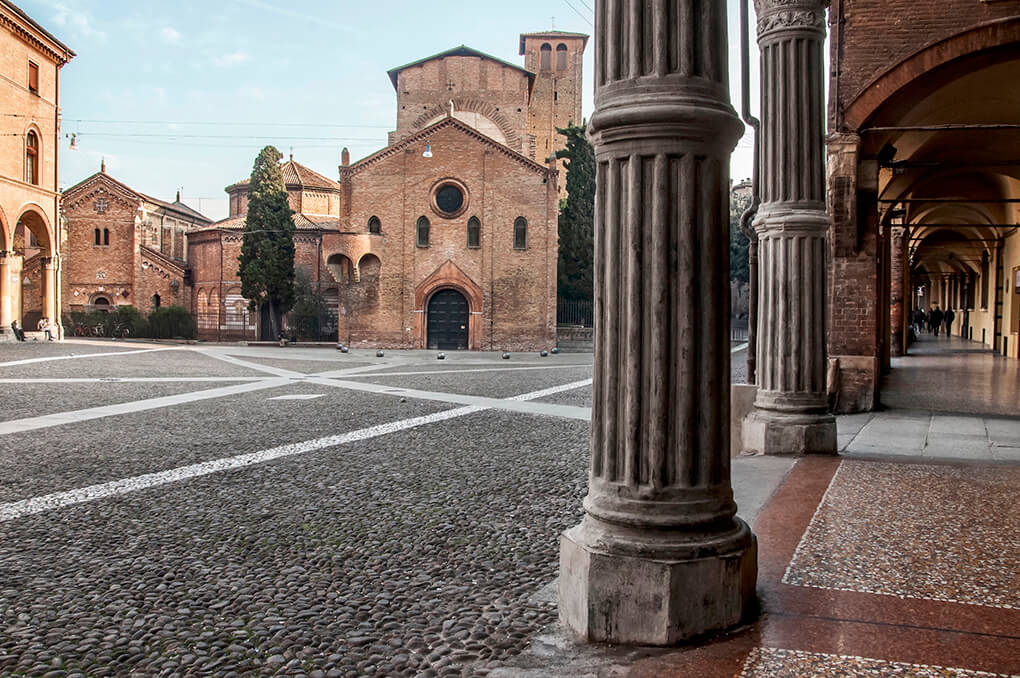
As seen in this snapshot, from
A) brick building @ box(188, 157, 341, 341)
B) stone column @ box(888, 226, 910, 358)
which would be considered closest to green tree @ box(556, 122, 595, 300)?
brick building @ box(188, 157, 341, 341)

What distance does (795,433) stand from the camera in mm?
5766

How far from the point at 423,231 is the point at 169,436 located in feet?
87.9

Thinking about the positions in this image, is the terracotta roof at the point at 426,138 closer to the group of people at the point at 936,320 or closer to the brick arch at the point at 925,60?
the group of people at the point at 936,320

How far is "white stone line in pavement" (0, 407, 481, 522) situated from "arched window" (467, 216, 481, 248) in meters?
25.5

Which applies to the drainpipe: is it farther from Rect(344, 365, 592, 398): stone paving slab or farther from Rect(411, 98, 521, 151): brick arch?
Rect(411, 98, 521, 151): brick arch

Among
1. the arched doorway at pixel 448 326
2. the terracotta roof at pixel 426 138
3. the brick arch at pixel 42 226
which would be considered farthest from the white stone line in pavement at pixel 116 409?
the terracotta roof at pixel 426 138

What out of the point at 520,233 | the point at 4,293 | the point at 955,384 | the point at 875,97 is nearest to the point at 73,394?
the point at 875,97

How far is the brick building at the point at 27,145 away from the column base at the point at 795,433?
2626 centimetres

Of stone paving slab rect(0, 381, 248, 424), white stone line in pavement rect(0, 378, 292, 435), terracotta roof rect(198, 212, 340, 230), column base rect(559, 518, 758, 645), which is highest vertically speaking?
terracotta roof rect(198, 212, 340, 230)

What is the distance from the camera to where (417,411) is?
31.1 ft

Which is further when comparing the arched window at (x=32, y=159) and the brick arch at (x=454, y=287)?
the brick arch at (x=454, y=287)

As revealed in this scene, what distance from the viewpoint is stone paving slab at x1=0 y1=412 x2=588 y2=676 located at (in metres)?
2.55

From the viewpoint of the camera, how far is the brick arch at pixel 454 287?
33.0 m

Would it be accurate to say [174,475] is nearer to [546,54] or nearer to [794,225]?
[794,225]
